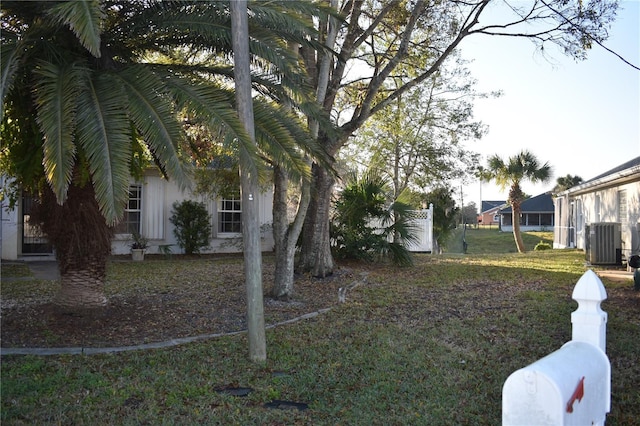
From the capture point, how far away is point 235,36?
6.34m

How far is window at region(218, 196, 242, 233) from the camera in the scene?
20109 mm

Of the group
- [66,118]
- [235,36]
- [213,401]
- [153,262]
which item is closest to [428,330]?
[213,401]

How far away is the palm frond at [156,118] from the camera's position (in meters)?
6.34

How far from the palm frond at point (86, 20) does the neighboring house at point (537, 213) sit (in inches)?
2050

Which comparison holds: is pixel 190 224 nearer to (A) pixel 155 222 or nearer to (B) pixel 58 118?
(A) pixel 155 222

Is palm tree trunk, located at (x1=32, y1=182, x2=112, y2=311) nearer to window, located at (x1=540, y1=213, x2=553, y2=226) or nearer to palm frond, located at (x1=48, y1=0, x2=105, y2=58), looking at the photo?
Answer: palm frond, located at (x1=48, y1=0, x2=105, y2=58)

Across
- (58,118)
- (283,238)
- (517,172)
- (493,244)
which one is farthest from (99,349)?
(493,244)

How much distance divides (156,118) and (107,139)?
24.0 inches

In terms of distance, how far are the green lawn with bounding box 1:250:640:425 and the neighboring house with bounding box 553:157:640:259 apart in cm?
668

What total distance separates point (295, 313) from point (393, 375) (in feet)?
11.9

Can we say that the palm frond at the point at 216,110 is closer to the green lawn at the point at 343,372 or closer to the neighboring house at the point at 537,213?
the green lawn at the point at 343,372

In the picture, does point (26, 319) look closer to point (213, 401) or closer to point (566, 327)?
point (213, 401)

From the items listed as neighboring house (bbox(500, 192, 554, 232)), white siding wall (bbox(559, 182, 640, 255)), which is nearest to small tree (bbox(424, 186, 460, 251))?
white siding wall (bbox(559, 182, 640, 255))

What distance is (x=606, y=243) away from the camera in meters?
15.2
